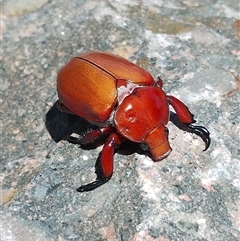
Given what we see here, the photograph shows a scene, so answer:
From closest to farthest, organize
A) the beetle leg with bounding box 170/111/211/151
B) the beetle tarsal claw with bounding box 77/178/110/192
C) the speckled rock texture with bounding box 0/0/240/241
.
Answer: the speckled rock texture with bounding box 0/0/240/241 → the beetle tarsal claw with bounding box 77/178/110/192 → the beetle leg with bounding box 170/111/211/151

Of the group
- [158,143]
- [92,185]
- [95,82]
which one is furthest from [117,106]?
[92,185]

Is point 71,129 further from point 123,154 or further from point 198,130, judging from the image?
point 198,130

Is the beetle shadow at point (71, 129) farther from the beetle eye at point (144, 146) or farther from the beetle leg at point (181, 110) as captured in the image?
the beetle leg at point (181, 110)

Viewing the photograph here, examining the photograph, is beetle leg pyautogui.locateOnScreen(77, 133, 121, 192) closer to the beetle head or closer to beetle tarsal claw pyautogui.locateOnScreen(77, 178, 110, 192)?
beetle tarsal claw pyautogui.locateOnScreen(77, 178, 110, 192)

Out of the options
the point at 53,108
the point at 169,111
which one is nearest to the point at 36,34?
the point at 53,108

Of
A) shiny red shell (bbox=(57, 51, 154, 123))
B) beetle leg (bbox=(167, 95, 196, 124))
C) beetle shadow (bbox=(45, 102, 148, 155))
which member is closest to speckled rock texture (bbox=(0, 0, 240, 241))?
beetle shadow (bbox=(45, 102, 148, 155))

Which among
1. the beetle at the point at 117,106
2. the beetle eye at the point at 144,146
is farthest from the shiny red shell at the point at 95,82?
the beetle eye at the point at 144,146

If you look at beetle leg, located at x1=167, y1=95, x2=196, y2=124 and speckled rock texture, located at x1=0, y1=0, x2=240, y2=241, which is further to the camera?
beetle leg, located at x1=167, y1=95, x2=196, y2=124
